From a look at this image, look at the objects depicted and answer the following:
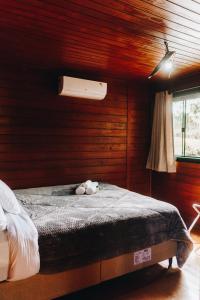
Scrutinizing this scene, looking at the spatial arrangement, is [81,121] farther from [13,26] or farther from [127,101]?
[13,26]

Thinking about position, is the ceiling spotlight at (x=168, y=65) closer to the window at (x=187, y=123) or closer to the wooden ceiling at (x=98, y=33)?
the wooden ceiling at (x=98, y=33)

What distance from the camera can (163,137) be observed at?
4.20 metres

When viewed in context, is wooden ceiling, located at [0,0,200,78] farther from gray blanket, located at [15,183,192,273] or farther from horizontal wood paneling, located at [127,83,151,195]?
gray blanket, located at [15,183,192,273]

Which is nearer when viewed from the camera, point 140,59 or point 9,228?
point 9,228

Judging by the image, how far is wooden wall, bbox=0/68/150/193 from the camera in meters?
3.39

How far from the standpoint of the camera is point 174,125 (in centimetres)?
425

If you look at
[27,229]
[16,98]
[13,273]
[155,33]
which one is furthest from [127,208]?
[16,98]

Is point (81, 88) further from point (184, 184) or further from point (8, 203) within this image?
point (184, 184)

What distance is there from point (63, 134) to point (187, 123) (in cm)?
203

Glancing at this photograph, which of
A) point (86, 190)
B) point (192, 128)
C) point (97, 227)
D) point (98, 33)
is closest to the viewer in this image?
point (97, 227)

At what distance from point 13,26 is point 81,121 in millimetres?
1803

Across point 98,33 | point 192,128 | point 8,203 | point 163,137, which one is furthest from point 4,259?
point 192,128

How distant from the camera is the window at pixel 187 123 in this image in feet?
12.8

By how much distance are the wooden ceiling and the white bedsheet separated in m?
1.75
